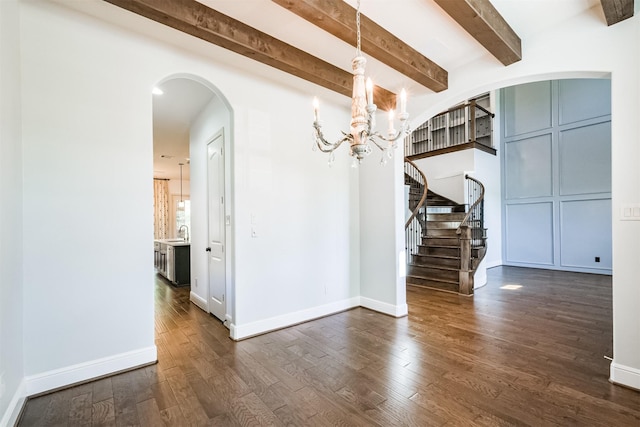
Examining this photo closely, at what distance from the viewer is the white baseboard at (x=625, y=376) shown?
2143 millimetres

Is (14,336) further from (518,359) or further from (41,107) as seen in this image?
(518,359)

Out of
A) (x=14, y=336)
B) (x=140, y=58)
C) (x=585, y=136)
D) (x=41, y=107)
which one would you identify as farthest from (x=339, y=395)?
(x=585, y=136)

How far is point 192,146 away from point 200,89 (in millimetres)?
1374

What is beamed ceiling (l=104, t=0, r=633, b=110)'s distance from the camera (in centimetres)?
212

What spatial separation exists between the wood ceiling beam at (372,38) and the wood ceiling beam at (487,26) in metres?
0.57

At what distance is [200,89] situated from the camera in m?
3.72

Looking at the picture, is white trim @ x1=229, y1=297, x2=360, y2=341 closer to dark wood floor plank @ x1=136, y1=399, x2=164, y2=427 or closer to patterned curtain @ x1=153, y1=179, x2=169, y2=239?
dark wood floor plank @ x1=136, y1=399, x2=164, y2=427

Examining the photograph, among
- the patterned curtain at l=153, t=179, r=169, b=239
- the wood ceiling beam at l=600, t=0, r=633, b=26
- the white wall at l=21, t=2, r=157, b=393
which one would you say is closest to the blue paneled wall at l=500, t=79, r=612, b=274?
the wood ceiling beam at l=600, t=0, r=633, b=26

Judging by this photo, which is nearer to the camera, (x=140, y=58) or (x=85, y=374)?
(x=85, y=374)

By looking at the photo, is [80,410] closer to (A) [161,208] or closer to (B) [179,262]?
(B) [179,262]

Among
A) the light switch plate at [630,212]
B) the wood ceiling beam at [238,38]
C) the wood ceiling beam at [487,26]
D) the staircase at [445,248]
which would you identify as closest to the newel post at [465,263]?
the staircase at [445,248]

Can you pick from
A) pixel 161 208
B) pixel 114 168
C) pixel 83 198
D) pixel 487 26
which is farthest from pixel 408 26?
pixel 161 208

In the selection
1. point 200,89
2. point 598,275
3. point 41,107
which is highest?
point 200,89

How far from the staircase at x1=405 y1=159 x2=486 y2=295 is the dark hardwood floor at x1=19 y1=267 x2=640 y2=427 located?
4.22ft
